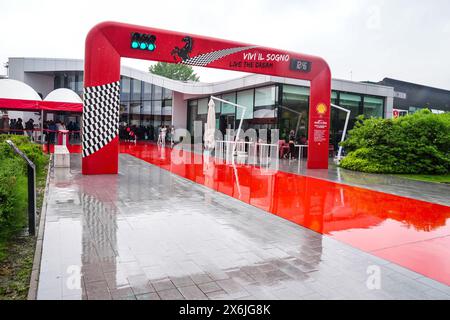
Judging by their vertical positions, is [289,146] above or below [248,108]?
below

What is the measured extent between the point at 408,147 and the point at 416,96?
2261cm

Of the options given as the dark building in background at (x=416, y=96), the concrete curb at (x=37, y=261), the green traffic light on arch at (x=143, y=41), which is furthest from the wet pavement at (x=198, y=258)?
the dark building in background at (x=416, y=96)

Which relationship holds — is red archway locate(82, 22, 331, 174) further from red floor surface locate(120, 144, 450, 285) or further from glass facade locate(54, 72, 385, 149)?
glass facade locate(54, 72, 385, 149)

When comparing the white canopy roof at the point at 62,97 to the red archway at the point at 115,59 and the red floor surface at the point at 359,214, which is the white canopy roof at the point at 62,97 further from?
the red floor surface at the point at 359,214

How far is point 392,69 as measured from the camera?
3769 centimetres

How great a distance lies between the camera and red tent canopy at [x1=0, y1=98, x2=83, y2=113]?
13.8 metres

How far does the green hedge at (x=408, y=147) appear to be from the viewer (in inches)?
497

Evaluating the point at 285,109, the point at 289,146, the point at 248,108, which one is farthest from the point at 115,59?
the point at 248,108

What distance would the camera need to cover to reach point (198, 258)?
3803mm

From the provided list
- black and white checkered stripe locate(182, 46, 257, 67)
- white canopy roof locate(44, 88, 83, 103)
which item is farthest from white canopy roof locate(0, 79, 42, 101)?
black and white checkered stripe locate(182, 46, 257, 67)

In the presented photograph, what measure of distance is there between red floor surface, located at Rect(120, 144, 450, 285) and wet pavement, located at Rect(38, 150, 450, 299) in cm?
32

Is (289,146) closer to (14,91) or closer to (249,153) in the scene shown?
(249,153)

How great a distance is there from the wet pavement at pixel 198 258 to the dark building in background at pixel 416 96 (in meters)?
28.4

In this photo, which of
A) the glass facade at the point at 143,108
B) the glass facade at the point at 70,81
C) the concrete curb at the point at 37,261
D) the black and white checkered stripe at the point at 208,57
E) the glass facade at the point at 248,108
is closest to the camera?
the concrete curb at the point at 37,261
